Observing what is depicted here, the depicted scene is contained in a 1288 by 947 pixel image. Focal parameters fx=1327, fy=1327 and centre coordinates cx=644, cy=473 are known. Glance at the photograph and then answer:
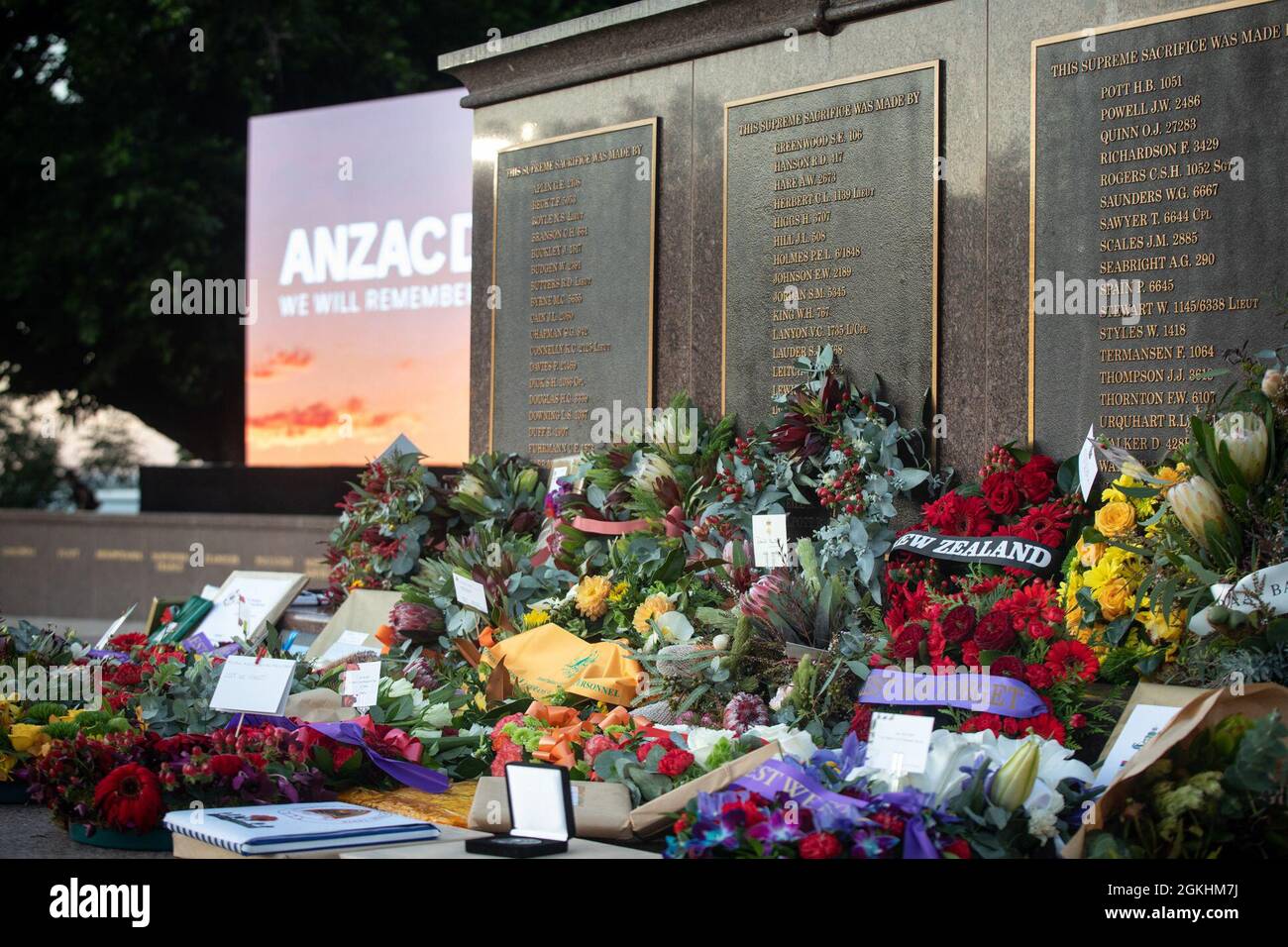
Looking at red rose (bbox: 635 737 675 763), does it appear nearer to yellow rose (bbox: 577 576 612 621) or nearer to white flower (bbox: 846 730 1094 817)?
white flower (bbox: 846 730 1094 817)

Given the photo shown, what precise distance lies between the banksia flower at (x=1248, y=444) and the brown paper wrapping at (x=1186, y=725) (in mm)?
841

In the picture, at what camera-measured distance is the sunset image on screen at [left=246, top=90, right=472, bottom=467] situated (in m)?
11.4

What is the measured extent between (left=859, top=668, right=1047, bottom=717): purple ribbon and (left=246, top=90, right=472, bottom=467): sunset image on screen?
7.87 metres

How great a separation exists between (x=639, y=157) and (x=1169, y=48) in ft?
8.17

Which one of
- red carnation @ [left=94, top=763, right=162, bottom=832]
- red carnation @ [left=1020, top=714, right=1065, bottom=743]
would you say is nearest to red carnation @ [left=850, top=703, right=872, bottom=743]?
red carnation @ [left=1020, top=714, right=1065, bottom=743]

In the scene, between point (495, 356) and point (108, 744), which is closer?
point (108, 744)

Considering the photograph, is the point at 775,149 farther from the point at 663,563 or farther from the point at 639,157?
the point at 663,563

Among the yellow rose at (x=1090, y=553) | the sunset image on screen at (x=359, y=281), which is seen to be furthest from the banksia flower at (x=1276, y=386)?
the sunset image on screen at (x=359, y=281)

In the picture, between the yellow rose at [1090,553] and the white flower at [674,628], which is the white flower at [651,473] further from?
the yellow rose at [1090,553]

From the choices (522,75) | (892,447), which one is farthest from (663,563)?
(522,75)

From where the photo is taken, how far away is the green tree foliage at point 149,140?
14.1 metres

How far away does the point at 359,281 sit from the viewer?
1194 centimetres

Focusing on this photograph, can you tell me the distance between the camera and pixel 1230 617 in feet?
11.1

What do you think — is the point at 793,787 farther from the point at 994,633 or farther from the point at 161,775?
the point at 161,775
